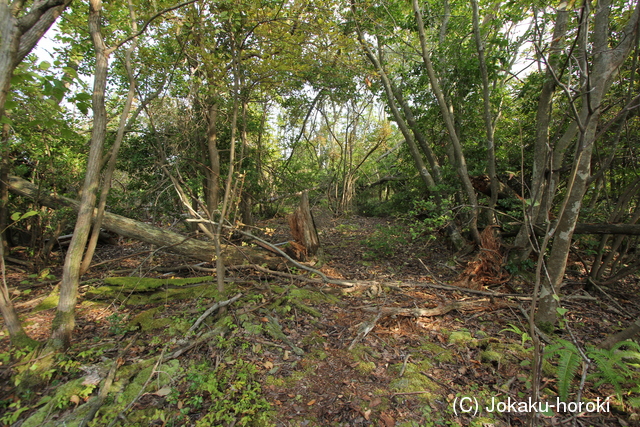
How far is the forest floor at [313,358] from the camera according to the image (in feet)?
7.72

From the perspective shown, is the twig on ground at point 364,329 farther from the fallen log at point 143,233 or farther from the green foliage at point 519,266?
the green foliage at point 519,266

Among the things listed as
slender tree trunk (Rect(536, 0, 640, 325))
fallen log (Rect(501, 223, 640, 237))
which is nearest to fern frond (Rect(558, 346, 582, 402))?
slender tree trunk (Rect(536, 0, 640, 325))

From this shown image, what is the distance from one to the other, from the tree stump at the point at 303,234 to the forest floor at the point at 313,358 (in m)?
0.88

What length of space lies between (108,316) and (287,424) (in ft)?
9.80

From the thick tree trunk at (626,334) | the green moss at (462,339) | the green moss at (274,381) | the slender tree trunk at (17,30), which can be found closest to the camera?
the slender tree trunk at (17,30)

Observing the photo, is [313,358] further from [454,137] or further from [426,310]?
[454,137]

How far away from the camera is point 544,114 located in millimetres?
4543

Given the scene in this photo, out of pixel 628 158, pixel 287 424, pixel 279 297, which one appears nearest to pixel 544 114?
pixel 628 158

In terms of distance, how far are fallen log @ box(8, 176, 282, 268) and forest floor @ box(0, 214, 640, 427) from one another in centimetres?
44

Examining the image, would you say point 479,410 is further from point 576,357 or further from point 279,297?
point 279,297

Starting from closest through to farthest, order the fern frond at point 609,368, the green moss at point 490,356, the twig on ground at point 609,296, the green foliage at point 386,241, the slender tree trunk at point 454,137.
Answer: the fern frond at point 609,368 → the green moss at point 490,356 → the twig on ground at point 609,296 → the slender tree trunk at point 454,137 → the green foliage at point 386,241

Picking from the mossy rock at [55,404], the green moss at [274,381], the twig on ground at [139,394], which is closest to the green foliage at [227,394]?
the green moss at [274,381]

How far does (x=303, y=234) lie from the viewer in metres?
5.84

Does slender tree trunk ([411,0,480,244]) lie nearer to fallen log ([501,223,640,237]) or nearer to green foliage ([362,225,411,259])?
fallen log ([501,223,640,237])
